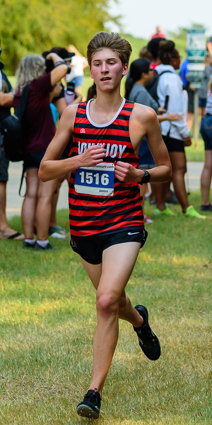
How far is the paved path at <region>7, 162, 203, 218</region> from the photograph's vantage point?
1091 cm

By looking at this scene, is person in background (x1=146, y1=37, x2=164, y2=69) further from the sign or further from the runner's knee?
the sign

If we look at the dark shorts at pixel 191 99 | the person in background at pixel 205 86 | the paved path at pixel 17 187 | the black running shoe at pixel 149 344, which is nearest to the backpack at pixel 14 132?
the paved path at pixel 17 187

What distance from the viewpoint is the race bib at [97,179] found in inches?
136

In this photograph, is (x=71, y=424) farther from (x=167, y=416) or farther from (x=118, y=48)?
(x=118, y=48)

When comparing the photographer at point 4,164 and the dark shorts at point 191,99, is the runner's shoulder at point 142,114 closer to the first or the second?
the photographer at point 4,164

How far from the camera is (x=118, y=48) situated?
360 cm

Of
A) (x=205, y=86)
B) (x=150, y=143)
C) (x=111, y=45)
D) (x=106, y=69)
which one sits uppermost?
(x=111, y=45)

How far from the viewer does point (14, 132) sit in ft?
22.7

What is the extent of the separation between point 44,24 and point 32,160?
38.6 meters

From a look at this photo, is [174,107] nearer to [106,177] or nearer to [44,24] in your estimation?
[106,177]

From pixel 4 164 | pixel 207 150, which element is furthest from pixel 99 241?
pixel 207 150

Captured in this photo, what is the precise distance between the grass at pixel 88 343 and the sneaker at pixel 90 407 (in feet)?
0.47

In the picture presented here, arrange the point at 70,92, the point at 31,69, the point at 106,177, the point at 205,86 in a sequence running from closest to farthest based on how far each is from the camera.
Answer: the point at 106,177 → the point at 31,69 → the point at 70,92 → the point at 205,86

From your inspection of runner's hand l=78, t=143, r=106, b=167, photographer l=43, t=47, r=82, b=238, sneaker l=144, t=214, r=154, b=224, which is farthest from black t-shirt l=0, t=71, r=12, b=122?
runner's hand l=78, t=143, r=106, b=167
